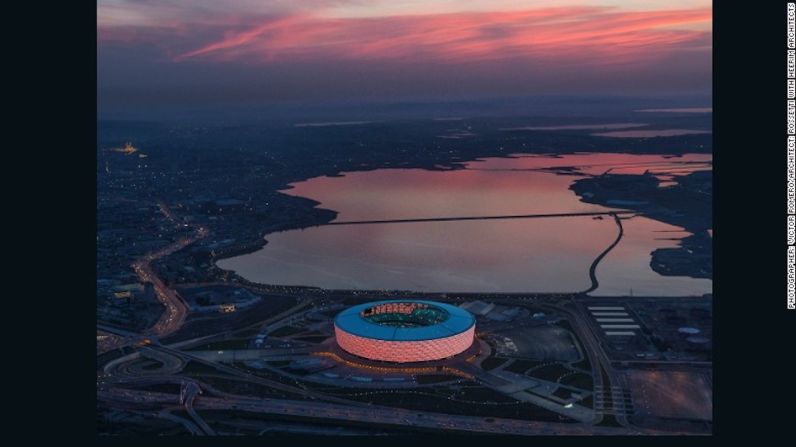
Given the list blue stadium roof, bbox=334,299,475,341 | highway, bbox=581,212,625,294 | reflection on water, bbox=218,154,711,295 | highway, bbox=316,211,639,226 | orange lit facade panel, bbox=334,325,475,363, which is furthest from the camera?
highway, bbox=316,211,639,226

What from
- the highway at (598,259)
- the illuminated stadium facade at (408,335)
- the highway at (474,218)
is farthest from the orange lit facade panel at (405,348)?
the highway at (474,218)

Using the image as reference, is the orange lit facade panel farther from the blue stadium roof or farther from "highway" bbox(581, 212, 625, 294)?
"highway" bbox(581, 212, 625, 294)

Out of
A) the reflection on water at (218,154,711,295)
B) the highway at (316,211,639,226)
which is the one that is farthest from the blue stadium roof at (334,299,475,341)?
the highway at (316,211,639,226)

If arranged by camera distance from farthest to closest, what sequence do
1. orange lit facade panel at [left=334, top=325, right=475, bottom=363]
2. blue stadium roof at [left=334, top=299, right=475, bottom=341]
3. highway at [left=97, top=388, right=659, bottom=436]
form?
1. blue stadium roof at [left=334, top=299, right=475, bottom=341]
2. orange lit facade panel at [left=334, top=325, right=475, bottom=363]
3. highway at [left=97, top=388, right=659, bottom=436]

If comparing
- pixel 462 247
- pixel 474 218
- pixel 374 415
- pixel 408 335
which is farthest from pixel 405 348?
pixel 474 218

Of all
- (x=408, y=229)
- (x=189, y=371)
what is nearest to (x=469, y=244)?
(x=408, y=229)

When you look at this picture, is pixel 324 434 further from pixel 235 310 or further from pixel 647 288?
pixel 647 288
